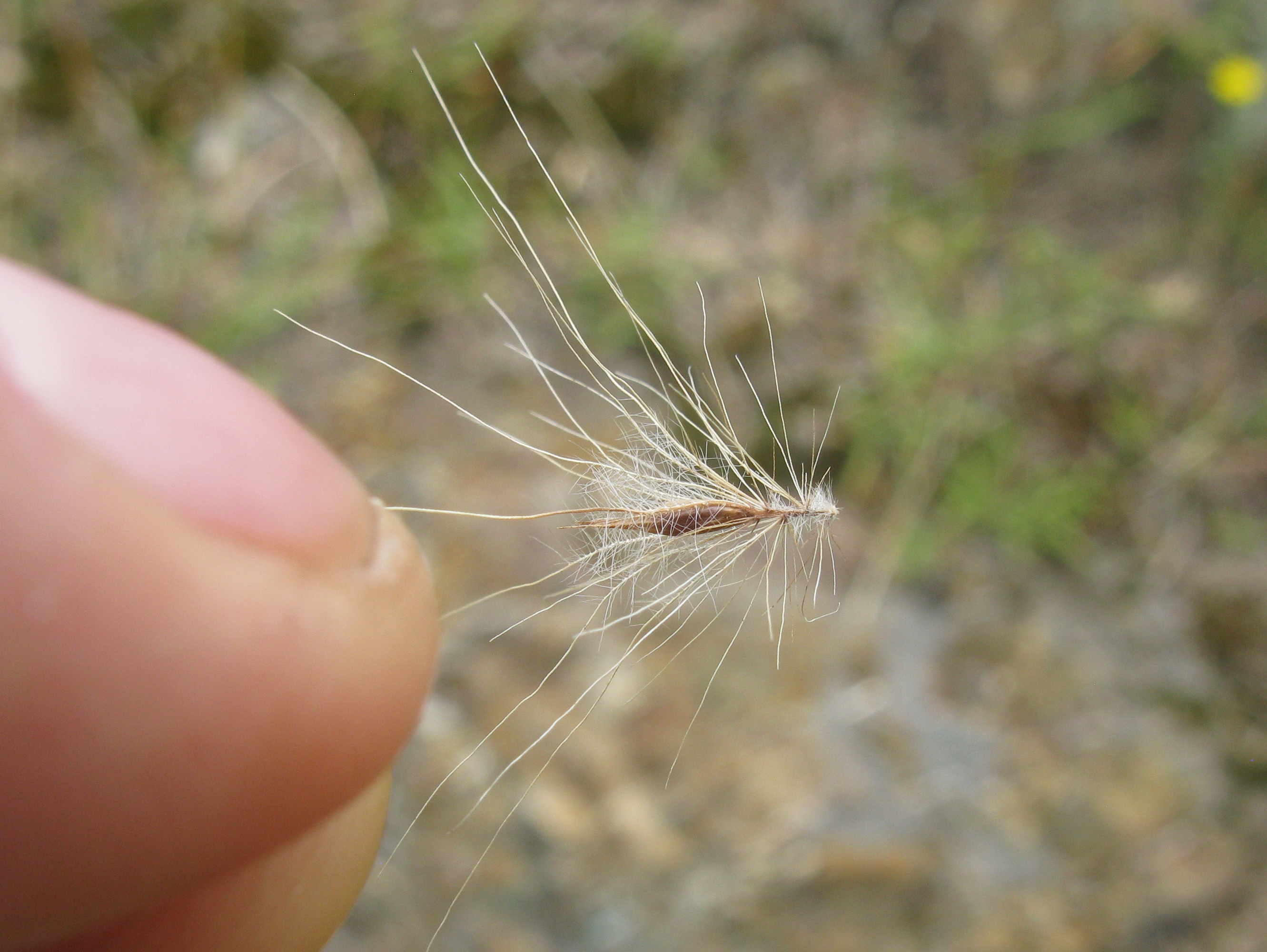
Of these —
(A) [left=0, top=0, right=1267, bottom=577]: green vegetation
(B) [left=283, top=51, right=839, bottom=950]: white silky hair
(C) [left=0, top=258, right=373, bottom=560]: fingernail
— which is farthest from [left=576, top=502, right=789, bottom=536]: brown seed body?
(A) [left=0, top=0, right=1267, bottom=577]: green vegetation

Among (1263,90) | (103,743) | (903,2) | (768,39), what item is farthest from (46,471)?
(1263,90)

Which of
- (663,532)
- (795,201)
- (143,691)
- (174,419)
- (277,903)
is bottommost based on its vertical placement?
(277,903)

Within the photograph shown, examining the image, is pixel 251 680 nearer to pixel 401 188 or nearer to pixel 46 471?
pixel 46 471

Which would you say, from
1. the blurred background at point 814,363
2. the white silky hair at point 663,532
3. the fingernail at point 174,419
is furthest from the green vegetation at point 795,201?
the fingernail at point 174,419

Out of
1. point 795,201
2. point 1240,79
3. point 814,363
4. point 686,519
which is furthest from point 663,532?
point 1240,79

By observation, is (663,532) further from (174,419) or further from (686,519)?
(174,419)

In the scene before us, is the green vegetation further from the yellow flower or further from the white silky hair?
the white silky hair
